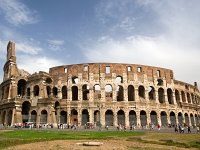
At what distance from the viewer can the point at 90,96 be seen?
145 feet

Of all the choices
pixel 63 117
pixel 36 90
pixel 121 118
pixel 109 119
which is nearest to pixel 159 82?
pixel 121 118

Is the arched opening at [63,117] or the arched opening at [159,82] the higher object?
the arched opening at [159,82]

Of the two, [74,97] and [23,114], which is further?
[74,97]

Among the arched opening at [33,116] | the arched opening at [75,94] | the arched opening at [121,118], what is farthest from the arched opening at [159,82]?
the arched opening at [33,116]

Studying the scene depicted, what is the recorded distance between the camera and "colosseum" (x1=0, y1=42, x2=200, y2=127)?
4281cm

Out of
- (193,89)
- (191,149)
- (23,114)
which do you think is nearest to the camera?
(191,149)

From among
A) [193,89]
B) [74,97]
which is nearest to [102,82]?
[74,97]

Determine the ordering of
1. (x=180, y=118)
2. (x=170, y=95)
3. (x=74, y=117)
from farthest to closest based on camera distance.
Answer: (x=170, y=95) → (x=180, y=118) → (x=74, y=117)

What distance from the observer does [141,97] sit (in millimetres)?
46438

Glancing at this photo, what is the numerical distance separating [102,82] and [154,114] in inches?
434

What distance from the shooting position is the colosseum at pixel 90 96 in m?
42.8

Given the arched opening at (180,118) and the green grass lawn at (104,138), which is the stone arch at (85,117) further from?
the green grass lawn at (104,138)

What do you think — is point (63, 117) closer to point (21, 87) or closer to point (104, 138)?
point (21, 87)

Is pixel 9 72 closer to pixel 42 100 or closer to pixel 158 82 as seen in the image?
pixel 42 100
